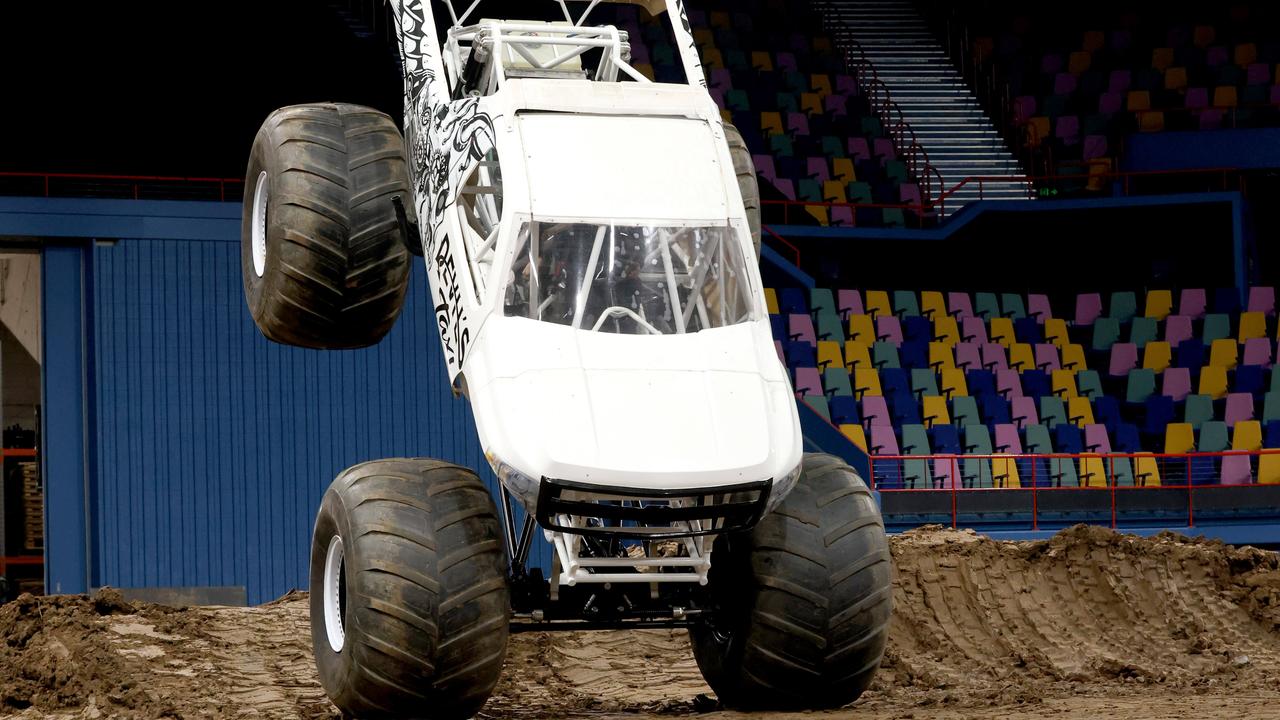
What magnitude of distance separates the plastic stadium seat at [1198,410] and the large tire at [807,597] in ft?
47.8

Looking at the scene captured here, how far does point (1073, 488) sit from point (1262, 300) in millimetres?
7028

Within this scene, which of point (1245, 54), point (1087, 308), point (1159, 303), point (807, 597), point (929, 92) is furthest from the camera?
point (929, 92)

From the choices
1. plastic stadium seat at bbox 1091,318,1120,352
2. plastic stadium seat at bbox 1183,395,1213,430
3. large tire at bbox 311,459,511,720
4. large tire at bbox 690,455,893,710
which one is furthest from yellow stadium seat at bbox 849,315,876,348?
large tire at bbox 311,459,511,720

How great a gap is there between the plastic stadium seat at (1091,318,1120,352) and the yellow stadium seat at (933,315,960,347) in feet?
7.23

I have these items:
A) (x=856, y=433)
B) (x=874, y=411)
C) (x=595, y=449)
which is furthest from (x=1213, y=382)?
(x=595, y=449)

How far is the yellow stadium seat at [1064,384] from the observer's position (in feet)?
76.7

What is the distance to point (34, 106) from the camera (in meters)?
23.5

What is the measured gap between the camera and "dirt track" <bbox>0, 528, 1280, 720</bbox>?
1091cm

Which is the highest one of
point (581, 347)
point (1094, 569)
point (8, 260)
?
point (8, 260)

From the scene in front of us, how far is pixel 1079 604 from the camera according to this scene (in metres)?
15.4

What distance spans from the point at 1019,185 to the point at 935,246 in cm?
241

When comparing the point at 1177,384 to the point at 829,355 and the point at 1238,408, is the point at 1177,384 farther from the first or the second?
the point at 829,355

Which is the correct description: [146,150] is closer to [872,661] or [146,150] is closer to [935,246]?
[935,246]

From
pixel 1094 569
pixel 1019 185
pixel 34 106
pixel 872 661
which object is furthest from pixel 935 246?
pixel 872 661
